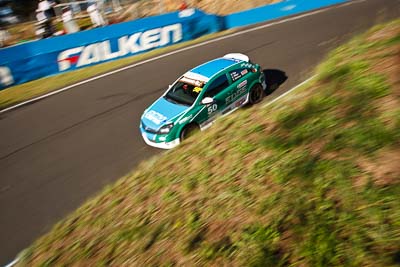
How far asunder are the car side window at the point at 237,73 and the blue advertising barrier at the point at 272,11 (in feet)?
34.2

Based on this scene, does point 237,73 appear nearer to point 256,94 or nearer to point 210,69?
point 210,69

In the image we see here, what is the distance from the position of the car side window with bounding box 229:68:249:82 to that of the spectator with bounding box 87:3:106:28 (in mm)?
13341

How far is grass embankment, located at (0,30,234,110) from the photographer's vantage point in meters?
14.4

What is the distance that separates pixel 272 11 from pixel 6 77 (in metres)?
15.0

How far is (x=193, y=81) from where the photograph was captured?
9.79m

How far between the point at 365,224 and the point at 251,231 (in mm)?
1274

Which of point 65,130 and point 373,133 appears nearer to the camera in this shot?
point 373,133

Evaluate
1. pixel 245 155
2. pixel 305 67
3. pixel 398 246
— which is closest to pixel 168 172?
pixel 245 155

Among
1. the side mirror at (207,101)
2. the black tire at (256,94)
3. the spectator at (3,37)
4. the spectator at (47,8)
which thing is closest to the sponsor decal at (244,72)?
the black tire at (256,94)

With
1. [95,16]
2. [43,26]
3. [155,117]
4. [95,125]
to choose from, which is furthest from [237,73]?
[43,26]

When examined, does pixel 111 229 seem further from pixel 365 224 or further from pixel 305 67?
pixel 305 67

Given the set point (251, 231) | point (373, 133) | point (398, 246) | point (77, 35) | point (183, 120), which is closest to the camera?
point (398, 246)

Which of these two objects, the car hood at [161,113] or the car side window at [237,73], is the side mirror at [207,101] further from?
the car side window at [237,73]

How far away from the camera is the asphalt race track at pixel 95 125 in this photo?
8.21 meters
